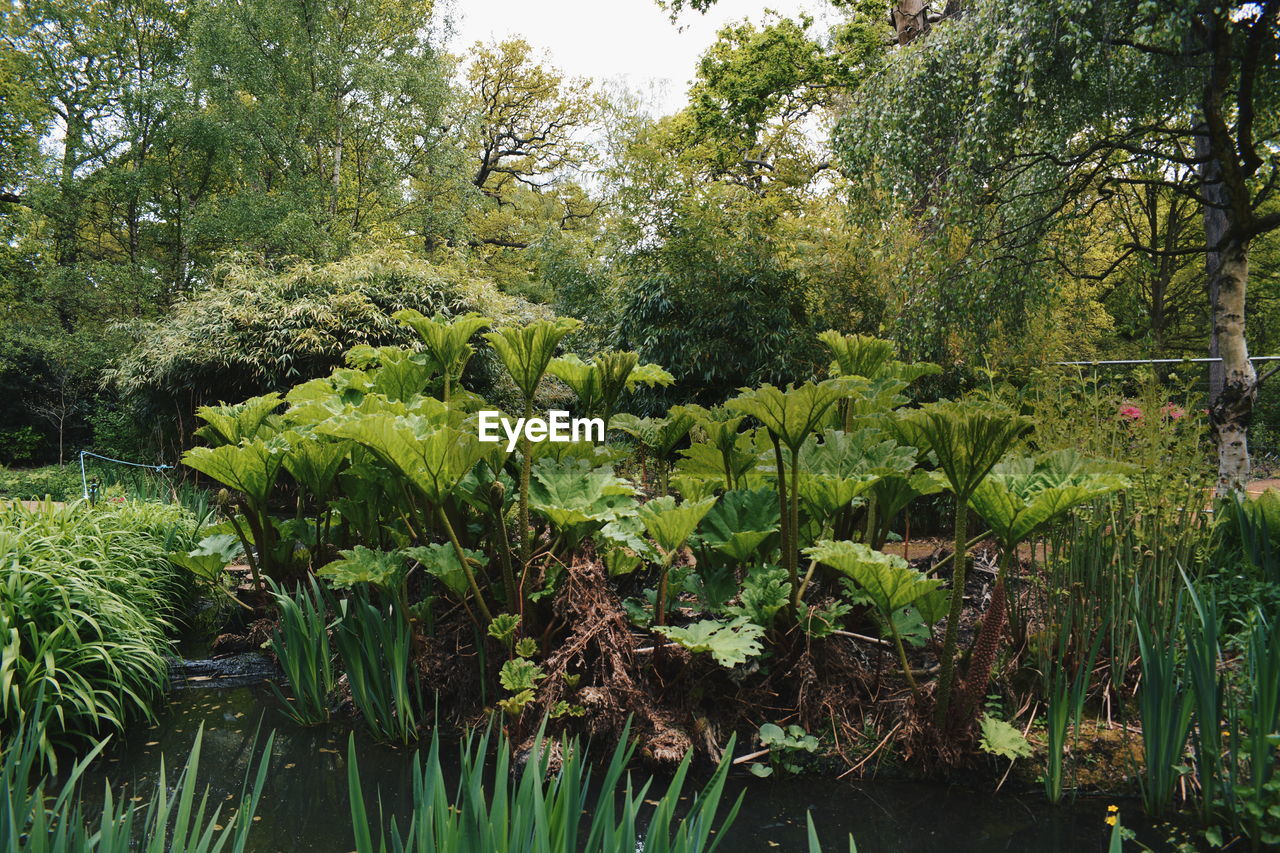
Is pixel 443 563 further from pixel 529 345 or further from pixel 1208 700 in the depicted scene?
pixel 1208 700

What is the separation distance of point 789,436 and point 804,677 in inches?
32.7

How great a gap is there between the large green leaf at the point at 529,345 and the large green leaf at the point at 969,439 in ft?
3.64

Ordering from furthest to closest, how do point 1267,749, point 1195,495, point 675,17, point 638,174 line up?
1. point 675,17
2. point 638,174
3. point 1195,495
4. point 1267,749

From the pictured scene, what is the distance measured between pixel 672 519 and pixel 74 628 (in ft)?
7.16

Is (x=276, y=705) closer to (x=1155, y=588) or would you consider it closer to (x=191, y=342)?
(x=1155, y=588)

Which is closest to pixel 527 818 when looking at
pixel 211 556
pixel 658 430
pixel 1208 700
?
pixel 1208 700

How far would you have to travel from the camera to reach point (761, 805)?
2.24 metres

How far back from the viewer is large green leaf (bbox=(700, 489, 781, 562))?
2621mm

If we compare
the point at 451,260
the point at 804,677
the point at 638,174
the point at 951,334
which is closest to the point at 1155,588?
the point at 804,677

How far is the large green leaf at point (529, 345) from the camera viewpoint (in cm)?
245

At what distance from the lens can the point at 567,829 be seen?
109 centimetres

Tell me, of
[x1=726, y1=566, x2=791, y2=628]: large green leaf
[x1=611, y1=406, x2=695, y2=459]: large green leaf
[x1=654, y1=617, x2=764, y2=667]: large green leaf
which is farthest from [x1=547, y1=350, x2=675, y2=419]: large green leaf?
[x1=654, y1=617, x2=764, y2=667]: large green leaf

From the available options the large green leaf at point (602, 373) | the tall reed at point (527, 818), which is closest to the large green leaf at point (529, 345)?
the large green leaf at point (602, 373)

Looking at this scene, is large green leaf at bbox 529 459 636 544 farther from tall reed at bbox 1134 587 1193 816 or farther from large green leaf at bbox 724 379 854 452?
tall reed at bbox 1134 587 1193 816
